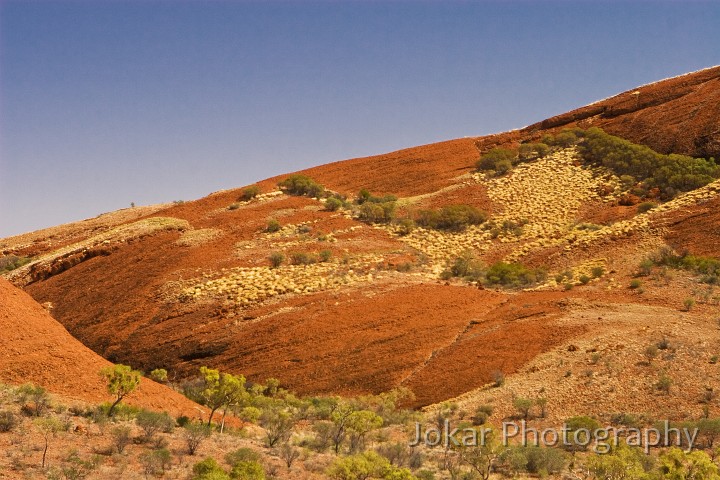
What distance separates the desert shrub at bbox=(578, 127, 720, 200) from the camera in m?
35.4

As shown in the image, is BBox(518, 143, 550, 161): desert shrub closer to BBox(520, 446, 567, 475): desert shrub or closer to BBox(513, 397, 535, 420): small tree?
BBox(513, 397, 535, 420): small tree

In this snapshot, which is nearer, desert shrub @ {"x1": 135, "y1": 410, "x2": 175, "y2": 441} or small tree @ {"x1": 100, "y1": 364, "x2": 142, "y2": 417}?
desert shrub @ {"x1": 135, "y1": 410, "x2": 175, "y2": 441}

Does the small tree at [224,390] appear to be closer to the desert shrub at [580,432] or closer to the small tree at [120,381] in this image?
the small tree at [120,381]

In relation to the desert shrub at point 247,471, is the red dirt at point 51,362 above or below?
above

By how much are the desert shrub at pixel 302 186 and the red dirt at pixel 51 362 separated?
888 inches

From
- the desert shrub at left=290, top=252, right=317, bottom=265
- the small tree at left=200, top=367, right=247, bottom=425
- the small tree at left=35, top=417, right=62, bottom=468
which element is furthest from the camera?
the desert shrub at left=290, top=252, right=317, bottom=265

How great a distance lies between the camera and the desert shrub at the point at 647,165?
1394 inches

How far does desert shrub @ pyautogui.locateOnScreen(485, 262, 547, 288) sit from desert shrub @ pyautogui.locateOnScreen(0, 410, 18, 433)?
66.9 ft

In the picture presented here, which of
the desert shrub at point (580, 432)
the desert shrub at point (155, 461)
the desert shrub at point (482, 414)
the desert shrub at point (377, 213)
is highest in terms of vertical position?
the desert shrub at point (377, 213)

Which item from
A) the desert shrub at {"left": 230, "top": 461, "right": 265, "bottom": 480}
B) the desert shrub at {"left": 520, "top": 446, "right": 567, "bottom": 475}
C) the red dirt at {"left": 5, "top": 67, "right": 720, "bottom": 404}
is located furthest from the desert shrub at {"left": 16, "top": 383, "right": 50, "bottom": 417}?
the desert shrub at {"left": 520, "top": 446, "right": 567, "bottom": 475}

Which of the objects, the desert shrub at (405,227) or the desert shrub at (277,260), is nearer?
the desert shrub at (277,260)

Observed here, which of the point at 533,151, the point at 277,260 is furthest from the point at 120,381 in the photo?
the point at 533,151

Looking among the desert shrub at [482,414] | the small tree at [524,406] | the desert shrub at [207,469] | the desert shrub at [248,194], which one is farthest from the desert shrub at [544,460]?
the desert shrub at [248,194]

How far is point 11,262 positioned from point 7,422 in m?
31.9
